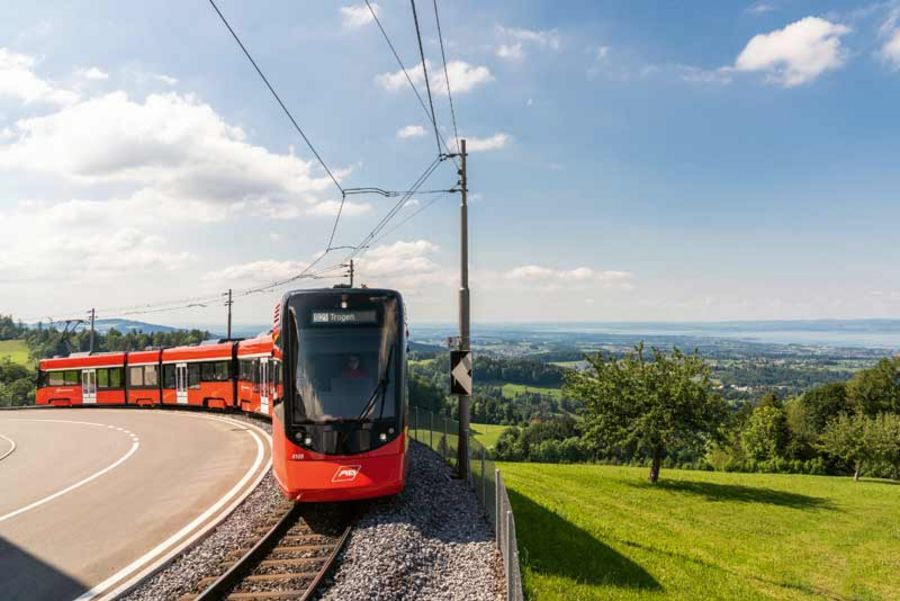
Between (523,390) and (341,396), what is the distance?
16144cm

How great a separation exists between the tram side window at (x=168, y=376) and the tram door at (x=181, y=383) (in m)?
0.41

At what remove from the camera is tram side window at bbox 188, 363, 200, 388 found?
29062 mm

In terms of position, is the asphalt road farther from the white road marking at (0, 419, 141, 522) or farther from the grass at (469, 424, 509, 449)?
the grass at (469, 424, 509, 449)

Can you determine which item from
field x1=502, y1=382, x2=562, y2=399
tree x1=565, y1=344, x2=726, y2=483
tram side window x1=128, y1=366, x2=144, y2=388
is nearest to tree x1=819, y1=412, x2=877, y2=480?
tree x1=565, y1=344, x2=726, y2=483

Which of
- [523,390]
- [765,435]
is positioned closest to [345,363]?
[765,435]

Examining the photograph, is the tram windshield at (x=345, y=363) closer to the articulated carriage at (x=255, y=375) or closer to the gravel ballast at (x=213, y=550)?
the gravel ballast at (x=213, y=550)

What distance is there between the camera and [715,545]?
1717 cm

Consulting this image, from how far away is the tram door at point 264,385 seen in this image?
21823 millimetres

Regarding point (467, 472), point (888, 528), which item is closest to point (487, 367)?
point (888, 528)

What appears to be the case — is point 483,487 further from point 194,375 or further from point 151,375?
point 151,375

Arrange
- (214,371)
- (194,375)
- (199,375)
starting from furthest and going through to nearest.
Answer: (194,375), (199,375), (214,371)

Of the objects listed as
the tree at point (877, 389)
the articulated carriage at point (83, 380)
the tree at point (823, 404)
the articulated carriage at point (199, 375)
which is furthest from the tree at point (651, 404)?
the tree at point (877, 389)

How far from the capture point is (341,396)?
A: 10453 mm

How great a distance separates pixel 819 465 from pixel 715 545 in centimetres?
5926
